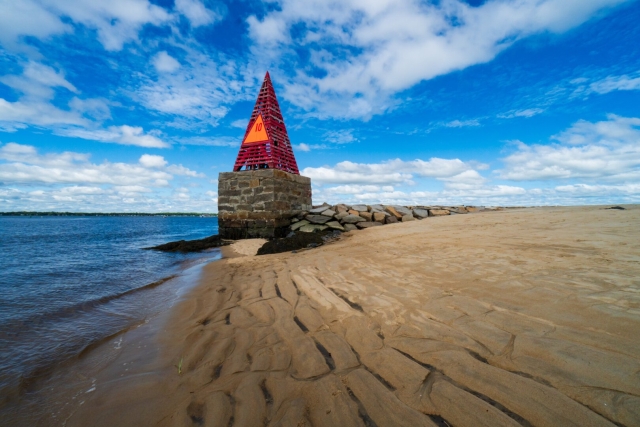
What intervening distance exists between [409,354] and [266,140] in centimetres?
1097

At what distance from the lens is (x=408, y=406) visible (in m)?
1.61

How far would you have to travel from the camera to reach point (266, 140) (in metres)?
11.6

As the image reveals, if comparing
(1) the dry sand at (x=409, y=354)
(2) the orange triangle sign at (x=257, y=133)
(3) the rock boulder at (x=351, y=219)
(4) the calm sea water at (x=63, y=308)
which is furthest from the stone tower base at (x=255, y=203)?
(1) the dry sand at (x=409, y=354)

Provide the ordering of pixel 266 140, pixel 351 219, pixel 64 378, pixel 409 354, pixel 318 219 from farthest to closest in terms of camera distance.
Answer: pixel 266 140 < pixel 318 219 < pixel 351 219 < pixel 64 378 < pixel 409 354

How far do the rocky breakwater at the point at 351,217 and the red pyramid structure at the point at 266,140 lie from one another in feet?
8.89

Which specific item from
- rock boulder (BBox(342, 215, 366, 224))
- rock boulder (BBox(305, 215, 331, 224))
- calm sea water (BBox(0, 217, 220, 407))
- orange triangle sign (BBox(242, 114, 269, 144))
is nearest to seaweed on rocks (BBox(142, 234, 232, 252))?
calm sea water (BBox(0, 217, 220, 407))

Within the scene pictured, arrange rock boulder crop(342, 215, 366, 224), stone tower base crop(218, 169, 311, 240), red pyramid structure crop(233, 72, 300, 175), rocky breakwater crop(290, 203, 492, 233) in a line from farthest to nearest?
1. red pyramid structure crop(233, 72, 300, 175)
2. rock boulder crop(342, 215, 366, 224)
3. rocky breakwater crop(290, 203, 492, 233)
4. stone tower base crop(218, 169, 311, 240)

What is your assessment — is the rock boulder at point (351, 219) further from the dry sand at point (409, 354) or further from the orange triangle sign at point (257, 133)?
the dry sand at point (409, 354)

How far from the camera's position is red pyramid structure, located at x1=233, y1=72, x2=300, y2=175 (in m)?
11.5

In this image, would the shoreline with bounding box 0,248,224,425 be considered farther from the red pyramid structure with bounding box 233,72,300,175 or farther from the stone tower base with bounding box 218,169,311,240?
the red pyramid structure with bounding box 233,72,300,175

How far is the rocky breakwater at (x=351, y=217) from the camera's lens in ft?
36.0

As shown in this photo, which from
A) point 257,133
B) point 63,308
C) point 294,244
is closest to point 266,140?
point 257,133

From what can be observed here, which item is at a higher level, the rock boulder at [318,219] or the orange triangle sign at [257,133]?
the orange triangle sign at [257,133]

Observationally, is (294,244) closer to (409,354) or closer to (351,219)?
(351,219)
